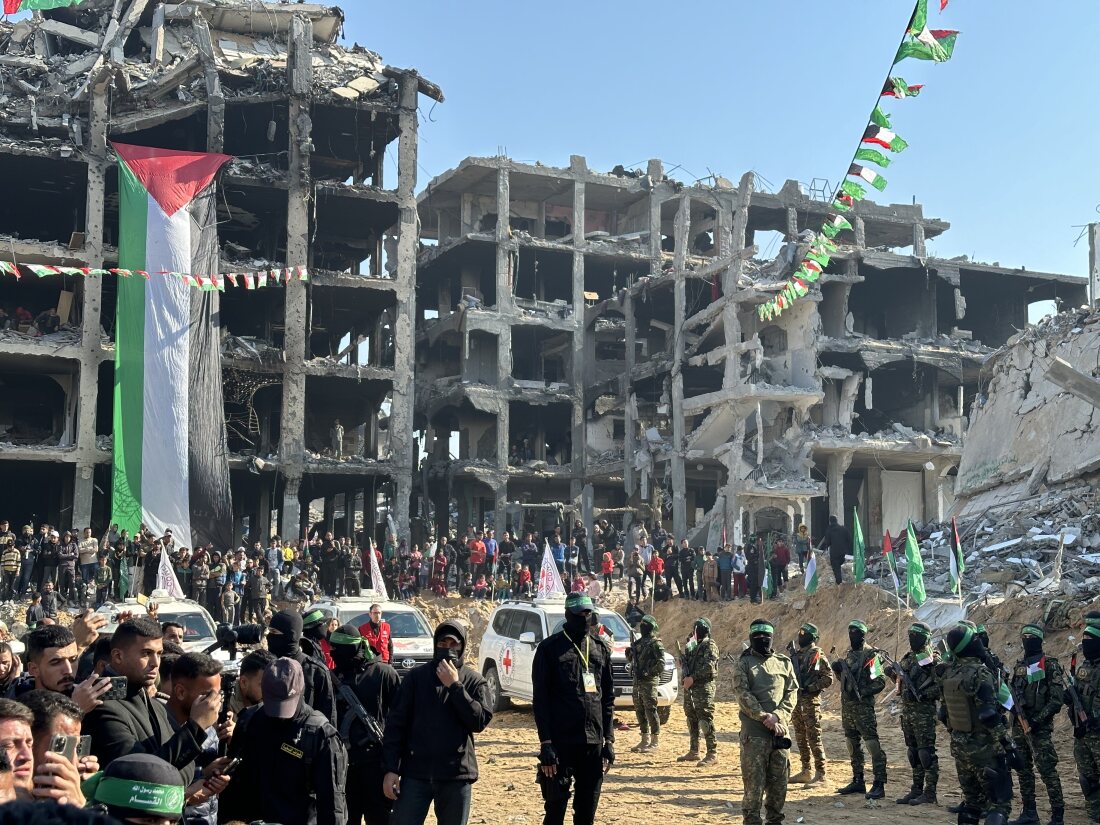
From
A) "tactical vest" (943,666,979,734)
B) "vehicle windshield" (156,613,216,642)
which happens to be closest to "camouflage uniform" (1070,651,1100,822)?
"tactical vest" (943,666,979,734)

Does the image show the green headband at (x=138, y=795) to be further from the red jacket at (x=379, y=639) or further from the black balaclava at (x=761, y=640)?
the red jacket at (x=379, y=639)

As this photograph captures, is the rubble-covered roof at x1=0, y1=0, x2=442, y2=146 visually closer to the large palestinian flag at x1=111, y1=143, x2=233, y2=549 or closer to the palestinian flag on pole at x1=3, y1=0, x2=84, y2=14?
the large palestinian flag at x1=111, y1=143, x2=233, y2=549

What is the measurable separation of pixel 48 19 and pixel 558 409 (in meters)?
26.8

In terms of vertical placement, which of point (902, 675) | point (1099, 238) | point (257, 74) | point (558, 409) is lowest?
point (902, 675)

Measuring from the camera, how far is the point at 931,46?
19922 mm

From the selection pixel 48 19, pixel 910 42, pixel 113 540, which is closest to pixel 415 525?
pixel 113 540

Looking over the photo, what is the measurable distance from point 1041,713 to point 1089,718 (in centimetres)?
54

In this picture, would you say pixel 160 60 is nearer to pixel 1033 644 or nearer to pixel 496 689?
pixel 496 689

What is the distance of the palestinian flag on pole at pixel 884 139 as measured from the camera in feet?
71.2

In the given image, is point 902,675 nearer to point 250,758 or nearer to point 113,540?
point 250,758

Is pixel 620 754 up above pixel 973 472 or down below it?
below

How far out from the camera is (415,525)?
45.4m

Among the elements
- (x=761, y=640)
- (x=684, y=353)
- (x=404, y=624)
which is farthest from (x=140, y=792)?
(x=684, y=353)

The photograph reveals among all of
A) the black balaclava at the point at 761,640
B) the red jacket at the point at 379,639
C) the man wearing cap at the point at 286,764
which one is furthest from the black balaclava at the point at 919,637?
the man wearing cap at the point at 286,764
